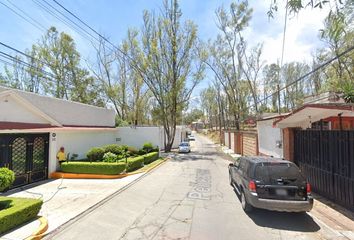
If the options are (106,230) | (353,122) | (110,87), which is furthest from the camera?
(110,87)

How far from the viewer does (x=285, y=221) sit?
7.80 metres

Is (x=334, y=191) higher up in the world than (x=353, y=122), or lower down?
lower down

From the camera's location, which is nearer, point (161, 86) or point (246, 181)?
point (246, 181)

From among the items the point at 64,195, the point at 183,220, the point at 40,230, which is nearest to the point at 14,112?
the point at 64,195

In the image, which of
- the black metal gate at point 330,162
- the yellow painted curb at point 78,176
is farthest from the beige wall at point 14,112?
the black metal gate at point 330,162

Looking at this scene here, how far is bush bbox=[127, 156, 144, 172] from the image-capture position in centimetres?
1722

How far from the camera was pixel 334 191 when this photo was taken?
30.6 feet

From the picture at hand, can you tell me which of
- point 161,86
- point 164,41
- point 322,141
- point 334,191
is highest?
point 164,41

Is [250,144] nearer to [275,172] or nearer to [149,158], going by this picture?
[149,158]

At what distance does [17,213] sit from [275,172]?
7.48 m

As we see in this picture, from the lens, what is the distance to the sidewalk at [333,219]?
22.4 ft

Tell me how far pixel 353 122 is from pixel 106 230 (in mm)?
13878

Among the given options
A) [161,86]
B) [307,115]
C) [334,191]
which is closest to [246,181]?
[334,191]

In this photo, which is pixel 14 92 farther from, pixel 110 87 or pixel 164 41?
pixel 110 87
